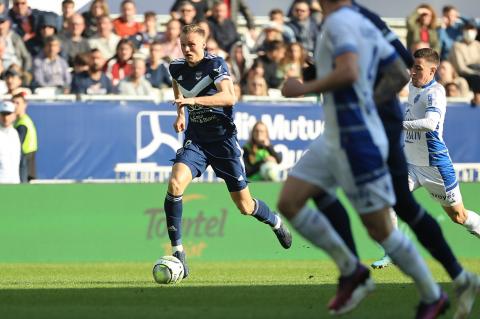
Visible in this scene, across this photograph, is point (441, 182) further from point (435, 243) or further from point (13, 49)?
point (13, 49)

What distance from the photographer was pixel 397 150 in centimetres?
920

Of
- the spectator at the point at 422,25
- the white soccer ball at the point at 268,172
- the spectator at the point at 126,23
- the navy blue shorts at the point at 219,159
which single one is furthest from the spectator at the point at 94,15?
the navy blue shorts at the point at 219,159

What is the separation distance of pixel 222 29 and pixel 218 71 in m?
8.90

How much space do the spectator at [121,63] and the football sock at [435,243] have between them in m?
11.7

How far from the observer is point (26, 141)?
725 inches

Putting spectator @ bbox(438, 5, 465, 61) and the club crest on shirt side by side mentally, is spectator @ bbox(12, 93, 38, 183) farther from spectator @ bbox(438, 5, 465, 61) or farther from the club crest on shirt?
spectator @ bbox(438, 5, 465, 61)

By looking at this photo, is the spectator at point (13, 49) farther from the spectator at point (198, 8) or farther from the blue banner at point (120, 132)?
the spectator at point (198, 8)

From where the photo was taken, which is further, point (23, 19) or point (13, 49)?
point (23, 19)

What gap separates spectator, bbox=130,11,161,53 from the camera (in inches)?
837

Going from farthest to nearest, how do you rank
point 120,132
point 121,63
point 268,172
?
point 121,63, point 120,132, point 268,172

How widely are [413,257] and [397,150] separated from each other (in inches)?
53.2

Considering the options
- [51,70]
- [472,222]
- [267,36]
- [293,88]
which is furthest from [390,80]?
[267,36]

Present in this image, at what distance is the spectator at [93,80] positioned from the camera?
64.7 ft

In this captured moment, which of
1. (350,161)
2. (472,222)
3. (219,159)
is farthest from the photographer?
(472,222)
